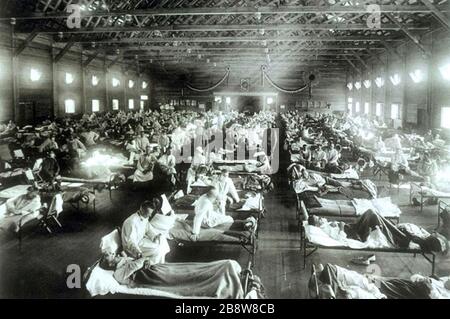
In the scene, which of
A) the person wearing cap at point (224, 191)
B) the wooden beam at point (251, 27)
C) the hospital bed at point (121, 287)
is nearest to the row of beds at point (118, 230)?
the hospital bed at point (121, 287)

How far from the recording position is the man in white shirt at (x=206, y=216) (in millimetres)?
6223

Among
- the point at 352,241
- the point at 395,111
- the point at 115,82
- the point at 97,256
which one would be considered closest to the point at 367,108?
the point at 395,111

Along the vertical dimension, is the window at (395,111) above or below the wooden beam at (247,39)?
below

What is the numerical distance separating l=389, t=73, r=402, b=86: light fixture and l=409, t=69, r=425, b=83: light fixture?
6.13ft

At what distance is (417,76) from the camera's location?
1847 cm

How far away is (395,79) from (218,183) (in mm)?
17610

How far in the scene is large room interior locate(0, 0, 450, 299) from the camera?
16.8 feet

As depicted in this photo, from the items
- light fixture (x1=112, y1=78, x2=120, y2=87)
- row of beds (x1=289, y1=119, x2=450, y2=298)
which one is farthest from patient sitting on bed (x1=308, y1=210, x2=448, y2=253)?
light fixture (x1=112, y1=78, x2=120, y2=87)

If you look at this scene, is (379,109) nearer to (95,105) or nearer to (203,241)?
(95,105)

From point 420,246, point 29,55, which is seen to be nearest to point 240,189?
point 420,246

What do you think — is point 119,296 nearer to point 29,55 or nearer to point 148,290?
point 148,290

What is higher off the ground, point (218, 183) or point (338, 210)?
point (218, 183)

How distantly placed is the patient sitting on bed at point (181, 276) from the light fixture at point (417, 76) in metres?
16.5

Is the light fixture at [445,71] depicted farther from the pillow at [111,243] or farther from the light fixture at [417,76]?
the pillow at [111,243]
